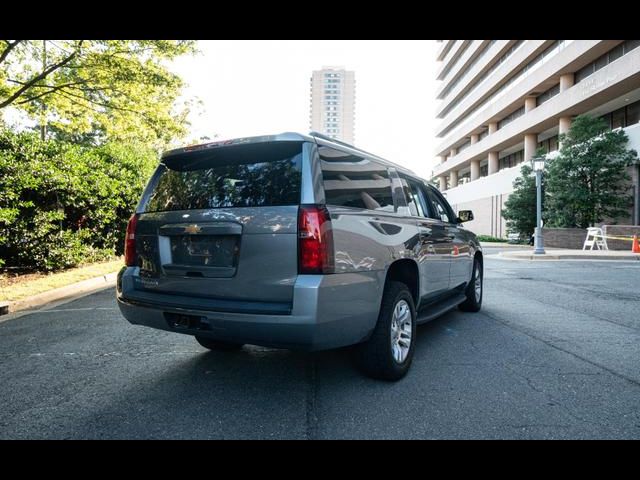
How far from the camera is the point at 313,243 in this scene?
2.67 m

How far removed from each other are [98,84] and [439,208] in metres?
10.3

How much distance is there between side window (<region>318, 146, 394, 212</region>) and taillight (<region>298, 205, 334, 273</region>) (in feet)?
0.77

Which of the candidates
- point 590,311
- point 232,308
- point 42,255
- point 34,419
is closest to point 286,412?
point 232,308

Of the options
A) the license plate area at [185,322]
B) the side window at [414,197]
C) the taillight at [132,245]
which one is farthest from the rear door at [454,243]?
the taillight at [132,245]

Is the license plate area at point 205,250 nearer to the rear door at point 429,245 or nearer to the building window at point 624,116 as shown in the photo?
the rear door at point 429,245

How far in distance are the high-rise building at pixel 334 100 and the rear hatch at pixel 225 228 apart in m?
174

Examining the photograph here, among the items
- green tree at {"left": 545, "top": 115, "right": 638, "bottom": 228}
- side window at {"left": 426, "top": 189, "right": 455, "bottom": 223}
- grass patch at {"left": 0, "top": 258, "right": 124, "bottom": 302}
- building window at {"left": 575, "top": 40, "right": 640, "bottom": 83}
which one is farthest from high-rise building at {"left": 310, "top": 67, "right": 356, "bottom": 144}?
side window at {"left": 426, "top": 189, "right": 455, "bottom": 223}

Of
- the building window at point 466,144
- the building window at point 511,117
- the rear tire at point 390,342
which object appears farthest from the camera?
the building window at point 466,144

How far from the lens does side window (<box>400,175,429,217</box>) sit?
4.23 meters

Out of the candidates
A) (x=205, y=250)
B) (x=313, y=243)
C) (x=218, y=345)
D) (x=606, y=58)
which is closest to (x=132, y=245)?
(x=205, y=250)

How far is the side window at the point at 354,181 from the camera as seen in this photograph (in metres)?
3.01

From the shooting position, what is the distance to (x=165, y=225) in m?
3.21

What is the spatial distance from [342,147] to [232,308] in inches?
61.0
